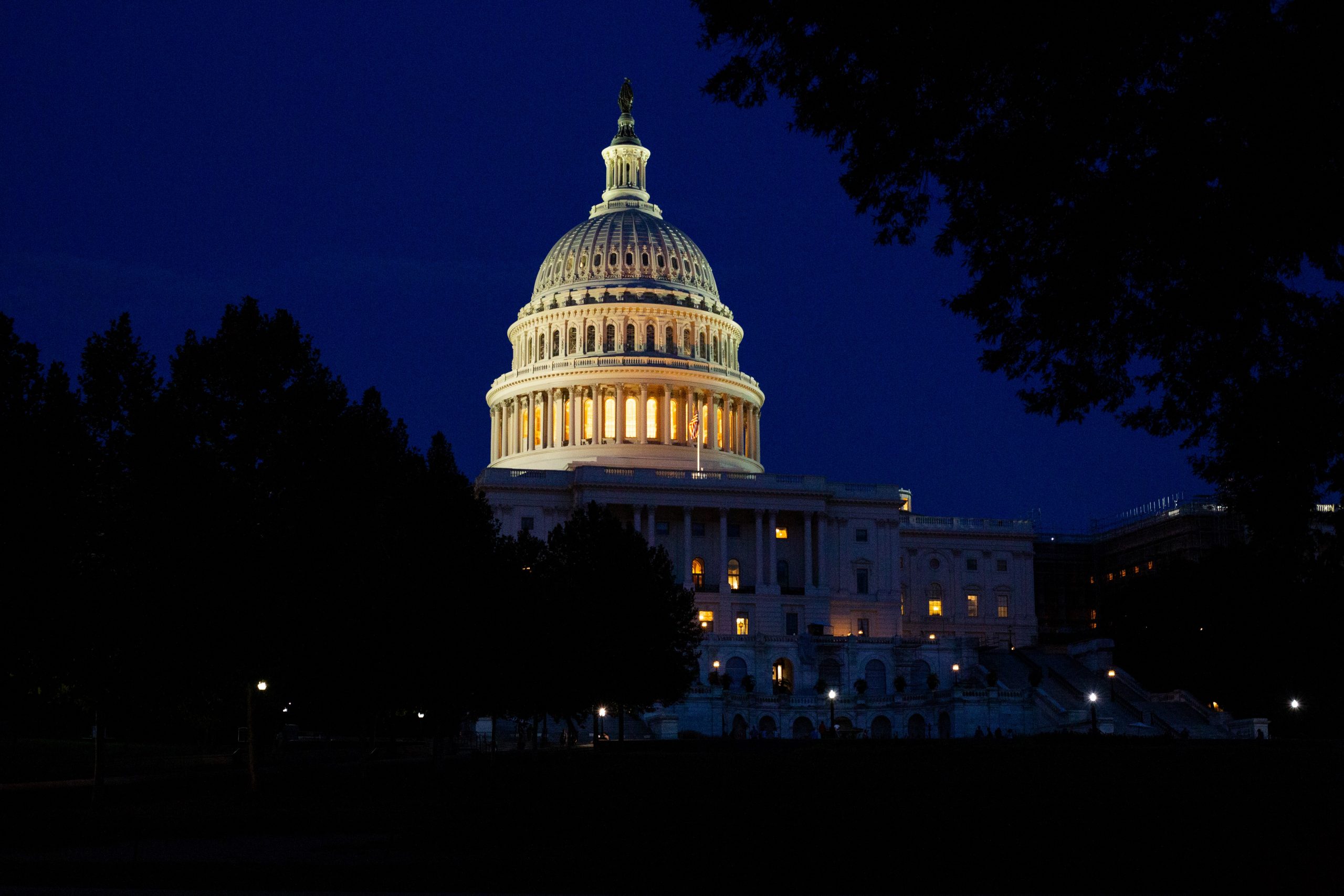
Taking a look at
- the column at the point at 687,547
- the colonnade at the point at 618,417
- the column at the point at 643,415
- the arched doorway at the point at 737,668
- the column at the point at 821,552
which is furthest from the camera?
the column at the point at 643,415

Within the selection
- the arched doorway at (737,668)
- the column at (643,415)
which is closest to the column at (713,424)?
the column at (643,415)

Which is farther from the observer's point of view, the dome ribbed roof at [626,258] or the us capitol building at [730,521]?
the dome ribbed roof at [626,258]

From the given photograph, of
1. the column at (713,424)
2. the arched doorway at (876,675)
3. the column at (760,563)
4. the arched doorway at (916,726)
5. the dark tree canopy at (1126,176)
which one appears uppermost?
the column at (713,424)

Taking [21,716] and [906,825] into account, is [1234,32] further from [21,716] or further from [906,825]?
[21,716]

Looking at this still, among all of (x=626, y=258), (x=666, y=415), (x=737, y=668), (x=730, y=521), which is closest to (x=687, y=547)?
(x=730, y=521)

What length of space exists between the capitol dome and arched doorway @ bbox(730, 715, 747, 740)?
4631cm

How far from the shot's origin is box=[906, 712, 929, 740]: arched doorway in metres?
97.9

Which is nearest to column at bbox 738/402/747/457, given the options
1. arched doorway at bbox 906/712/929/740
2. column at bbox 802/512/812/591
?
column at bbox 802/512/812/591

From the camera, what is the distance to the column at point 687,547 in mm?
129750

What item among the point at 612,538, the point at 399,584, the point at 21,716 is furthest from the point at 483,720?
the point at 399,584

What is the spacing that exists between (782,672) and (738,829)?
283 feet

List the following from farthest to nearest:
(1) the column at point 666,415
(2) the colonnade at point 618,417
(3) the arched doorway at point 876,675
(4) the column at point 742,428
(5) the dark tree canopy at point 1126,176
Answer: (4) the column at point 742,428 → (1) the column at point 666,415 → (2) the colonnade at point 618,417 → (3) the arched doorway at point 876,675 → (5) the dark tree canopy at point 1126,176

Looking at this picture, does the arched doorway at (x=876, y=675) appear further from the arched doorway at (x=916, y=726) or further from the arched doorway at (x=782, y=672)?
the arched doorway at (x=916, y=726)

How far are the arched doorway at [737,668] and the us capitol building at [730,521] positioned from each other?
0.32 ft
